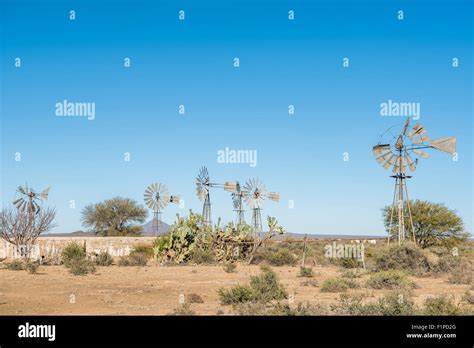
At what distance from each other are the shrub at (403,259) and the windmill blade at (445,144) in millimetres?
4788

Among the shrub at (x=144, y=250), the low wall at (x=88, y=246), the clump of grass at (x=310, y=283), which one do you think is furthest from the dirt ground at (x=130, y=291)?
the low wall at (x=88, y=246)

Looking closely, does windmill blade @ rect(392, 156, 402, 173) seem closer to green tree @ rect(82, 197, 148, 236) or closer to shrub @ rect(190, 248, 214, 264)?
shrub @ rect(190, 248, 214, 264)

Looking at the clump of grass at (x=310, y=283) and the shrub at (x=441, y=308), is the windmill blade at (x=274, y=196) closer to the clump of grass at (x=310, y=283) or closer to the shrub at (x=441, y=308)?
the clump of grass at (x=310, y=283)

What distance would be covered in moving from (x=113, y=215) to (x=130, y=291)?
46.3 metres

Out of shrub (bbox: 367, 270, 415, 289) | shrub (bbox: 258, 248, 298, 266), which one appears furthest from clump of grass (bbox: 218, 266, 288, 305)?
shrub (bbox: 258, 248, 298, 266)

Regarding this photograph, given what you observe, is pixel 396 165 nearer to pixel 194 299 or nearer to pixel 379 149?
pixel 379 149

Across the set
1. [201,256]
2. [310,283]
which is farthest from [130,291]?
[201,256]

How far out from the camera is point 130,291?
16.9m

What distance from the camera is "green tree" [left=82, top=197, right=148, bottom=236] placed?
6156 centimetres

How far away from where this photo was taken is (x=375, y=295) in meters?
15.6

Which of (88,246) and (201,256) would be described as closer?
(201,256)
